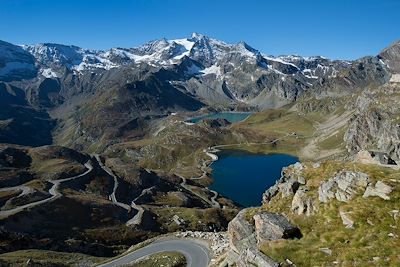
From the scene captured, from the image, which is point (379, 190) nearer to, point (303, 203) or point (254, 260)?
point (303, 203)

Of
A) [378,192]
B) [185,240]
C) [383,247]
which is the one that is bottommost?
[185,240]

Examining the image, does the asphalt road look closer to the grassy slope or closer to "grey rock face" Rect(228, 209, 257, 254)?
the grassy slope

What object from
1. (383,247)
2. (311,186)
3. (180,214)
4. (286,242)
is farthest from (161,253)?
(180,214)

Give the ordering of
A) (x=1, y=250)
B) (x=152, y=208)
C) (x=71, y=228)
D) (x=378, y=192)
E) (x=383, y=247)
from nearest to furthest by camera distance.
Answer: (x=383, y=247)
(x=378, y=192)
(x=1, y=250)
(x=71, y=228)
(x=152, y=208)

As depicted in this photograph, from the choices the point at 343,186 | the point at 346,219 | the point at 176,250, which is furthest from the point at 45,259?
the point at 346,219

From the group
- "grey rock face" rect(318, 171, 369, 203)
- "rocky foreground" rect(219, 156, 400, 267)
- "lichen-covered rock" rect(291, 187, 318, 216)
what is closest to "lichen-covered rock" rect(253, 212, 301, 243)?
"rocky foreground" rect(219, 156, 400, 267)

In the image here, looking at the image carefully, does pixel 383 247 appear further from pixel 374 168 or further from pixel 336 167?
pixel 336 167
